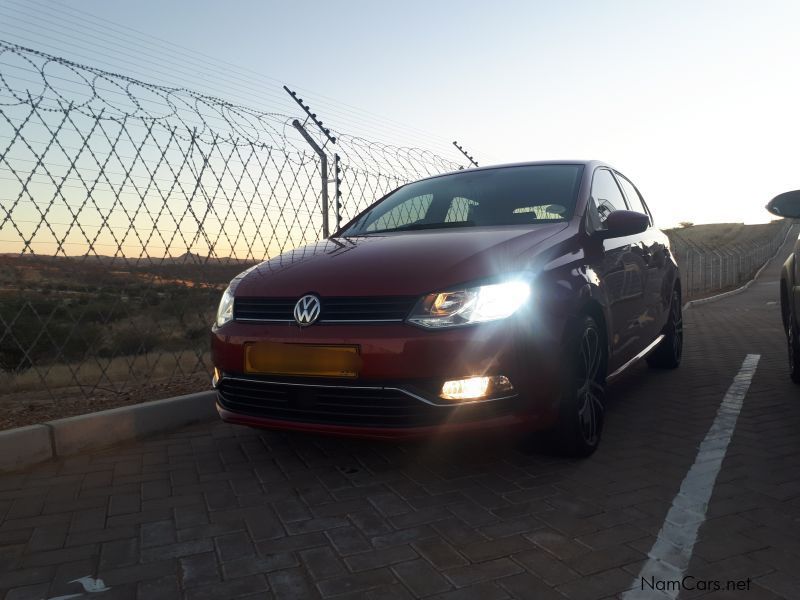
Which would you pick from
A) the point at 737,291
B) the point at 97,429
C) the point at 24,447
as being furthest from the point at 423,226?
the point at 737,291

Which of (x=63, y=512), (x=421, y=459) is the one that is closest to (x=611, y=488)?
(x=421, y=459)

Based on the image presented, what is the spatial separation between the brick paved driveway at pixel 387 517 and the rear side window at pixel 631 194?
5.78 feet

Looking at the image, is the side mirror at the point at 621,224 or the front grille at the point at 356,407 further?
the side mirror at the point at 621,224

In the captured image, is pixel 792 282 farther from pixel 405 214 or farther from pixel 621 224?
pixel 405 214

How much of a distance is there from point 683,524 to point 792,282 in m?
3.00

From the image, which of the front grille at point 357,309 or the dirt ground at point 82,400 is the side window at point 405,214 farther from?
the dirt ground at point 82,400

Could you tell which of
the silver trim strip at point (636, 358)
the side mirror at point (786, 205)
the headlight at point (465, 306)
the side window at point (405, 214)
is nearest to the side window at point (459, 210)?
the side window at point (405, 214)

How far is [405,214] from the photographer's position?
420cm

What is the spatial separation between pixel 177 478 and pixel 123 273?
7.39 ft

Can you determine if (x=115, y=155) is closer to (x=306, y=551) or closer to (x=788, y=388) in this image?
(x=306, y=551)

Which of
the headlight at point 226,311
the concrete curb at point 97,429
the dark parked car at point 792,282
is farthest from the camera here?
the dark parked car at point 792,282

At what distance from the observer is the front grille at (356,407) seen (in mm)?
2719

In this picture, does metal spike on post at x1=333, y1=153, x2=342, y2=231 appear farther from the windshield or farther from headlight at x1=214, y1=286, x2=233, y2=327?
headlight at x1=214, y1=286, x2=233, y2=327

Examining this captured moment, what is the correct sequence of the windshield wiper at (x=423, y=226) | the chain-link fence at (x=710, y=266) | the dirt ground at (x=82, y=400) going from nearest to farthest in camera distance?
the windshield wiper at (x=423, y=226), the dirt ground at (x=82, y=400), the chain-link fence at (x=710, y=266)
